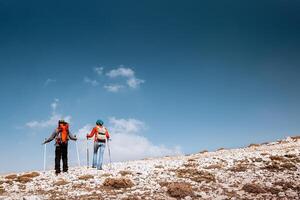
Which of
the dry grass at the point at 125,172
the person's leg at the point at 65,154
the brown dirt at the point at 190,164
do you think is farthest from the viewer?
the brown dirt at the point at 190,164

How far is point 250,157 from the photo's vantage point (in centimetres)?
2731

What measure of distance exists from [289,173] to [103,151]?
39.1ft

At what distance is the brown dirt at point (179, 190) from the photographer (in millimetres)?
17625

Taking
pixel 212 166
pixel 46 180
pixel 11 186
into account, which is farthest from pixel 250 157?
pixel 11 186

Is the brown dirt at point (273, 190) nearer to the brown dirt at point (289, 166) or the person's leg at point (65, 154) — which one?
the brown dirt at point (289, 166)

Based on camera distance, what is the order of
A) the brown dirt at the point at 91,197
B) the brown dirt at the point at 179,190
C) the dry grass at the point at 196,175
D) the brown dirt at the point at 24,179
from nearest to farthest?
the brown dirt at the point at 91,197 → the brown dirt at the point at 179,190 → the dry grass at the point at 196,175 → the brown dirt at the point at 24,179

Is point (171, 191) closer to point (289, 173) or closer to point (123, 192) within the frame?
point (123, 192)

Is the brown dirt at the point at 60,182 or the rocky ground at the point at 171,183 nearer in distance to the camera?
the rocky ground at the point at 171,183

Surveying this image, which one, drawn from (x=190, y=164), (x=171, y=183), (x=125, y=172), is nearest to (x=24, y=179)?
(x=125, y=172)

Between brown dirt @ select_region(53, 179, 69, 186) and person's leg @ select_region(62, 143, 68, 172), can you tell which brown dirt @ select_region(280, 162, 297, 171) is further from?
person's leg @ select_region(62, 143, 68, 172)

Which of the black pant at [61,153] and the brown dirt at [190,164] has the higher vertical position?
the black pant at [61,153]

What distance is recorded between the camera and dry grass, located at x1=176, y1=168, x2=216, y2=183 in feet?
67.3

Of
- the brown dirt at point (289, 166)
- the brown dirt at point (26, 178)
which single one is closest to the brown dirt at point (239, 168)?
the brown dirt at point (289, 166)

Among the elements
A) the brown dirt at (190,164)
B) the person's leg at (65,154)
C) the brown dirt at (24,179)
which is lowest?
the brown dirt at (24,179)
